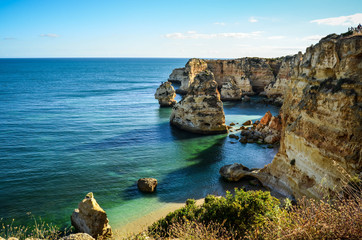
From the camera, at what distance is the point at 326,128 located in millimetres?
16344

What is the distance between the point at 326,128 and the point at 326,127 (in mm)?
110

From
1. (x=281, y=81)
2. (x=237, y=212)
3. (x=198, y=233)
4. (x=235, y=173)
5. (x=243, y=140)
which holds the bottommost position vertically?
(x=235, y=173)

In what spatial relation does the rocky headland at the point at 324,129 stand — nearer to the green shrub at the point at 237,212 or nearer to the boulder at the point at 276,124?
the green shrub at the point at 237,212

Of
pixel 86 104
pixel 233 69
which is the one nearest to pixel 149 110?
pixel 86 104

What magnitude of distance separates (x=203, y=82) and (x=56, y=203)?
93.6ft

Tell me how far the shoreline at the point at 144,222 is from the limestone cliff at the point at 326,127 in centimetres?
832

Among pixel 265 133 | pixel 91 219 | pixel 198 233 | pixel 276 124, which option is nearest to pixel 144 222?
pixel 91 219

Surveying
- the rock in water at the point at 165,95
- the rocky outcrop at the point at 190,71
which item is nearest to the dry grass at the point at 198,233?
the rock in water at the point at 165,95

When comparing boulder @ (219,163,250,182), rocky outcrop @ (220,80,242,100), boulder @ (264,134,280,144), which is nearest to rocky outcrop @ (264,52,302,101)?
rocky outcrop @ (220,80,242,100)

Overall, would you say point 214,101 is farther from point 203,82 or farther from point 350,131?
point 350,131

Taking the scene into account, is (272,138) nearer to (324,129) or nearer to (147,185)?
(324,129)

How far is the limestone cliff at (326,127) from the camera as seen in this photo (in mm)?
14812

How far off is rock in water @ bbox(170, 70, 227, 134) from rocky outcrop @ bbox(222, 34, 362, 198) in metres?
19.7

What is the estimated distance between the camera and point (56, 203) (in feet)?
67.8
